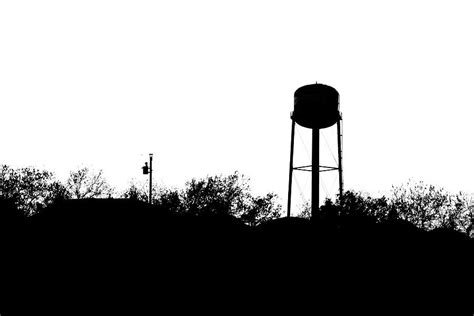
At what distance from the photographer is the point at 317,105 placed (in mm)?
30422

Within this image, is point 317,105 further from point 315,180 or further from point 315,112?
point 315,180

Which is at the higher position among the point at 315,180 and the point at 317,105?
the point at 317,105

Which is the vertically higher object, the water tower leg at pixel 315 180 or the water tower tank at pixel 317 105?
the water tower tank at pixel 317 105

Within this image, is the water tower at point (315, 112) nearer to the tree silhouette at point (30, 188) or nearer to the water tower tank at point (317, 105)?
the water tower tank at point (317, 105)

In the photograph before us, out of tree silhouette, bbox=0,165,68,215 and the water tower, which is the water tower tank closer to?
the water tower

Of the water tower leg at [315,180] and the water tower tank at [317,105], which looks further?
the water tower tank at [317,105]

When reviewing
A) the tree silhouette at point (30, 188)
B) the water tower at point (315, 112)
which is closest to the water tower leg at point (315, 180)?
the water tower at point (315, 112)

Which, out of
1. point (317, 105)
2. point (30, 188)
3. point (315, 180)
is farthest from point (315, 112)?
point (30, 188)

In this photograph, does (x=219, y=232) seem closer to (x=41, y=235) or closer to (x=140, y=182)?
(x=41, y=235)

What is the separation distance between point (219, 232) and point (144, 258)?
3968mm

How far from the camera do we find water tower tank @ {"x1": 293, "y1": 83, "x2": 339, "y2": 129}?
3042cm

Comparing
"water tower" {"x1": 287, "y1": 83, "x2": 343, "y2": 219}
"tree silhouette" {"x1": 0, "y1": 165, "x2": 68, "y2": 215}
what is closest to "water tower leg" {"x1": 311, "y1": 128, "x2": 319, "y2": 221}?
"water tower" {"x1": 287, "y1": 83, "x2": 343, "y2": 219}

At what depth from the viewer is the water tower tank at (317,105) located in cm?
3042

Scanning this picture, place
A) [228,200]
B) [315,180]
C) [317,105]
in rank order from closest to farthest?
[315,180]
[317,105]
[228,200]
